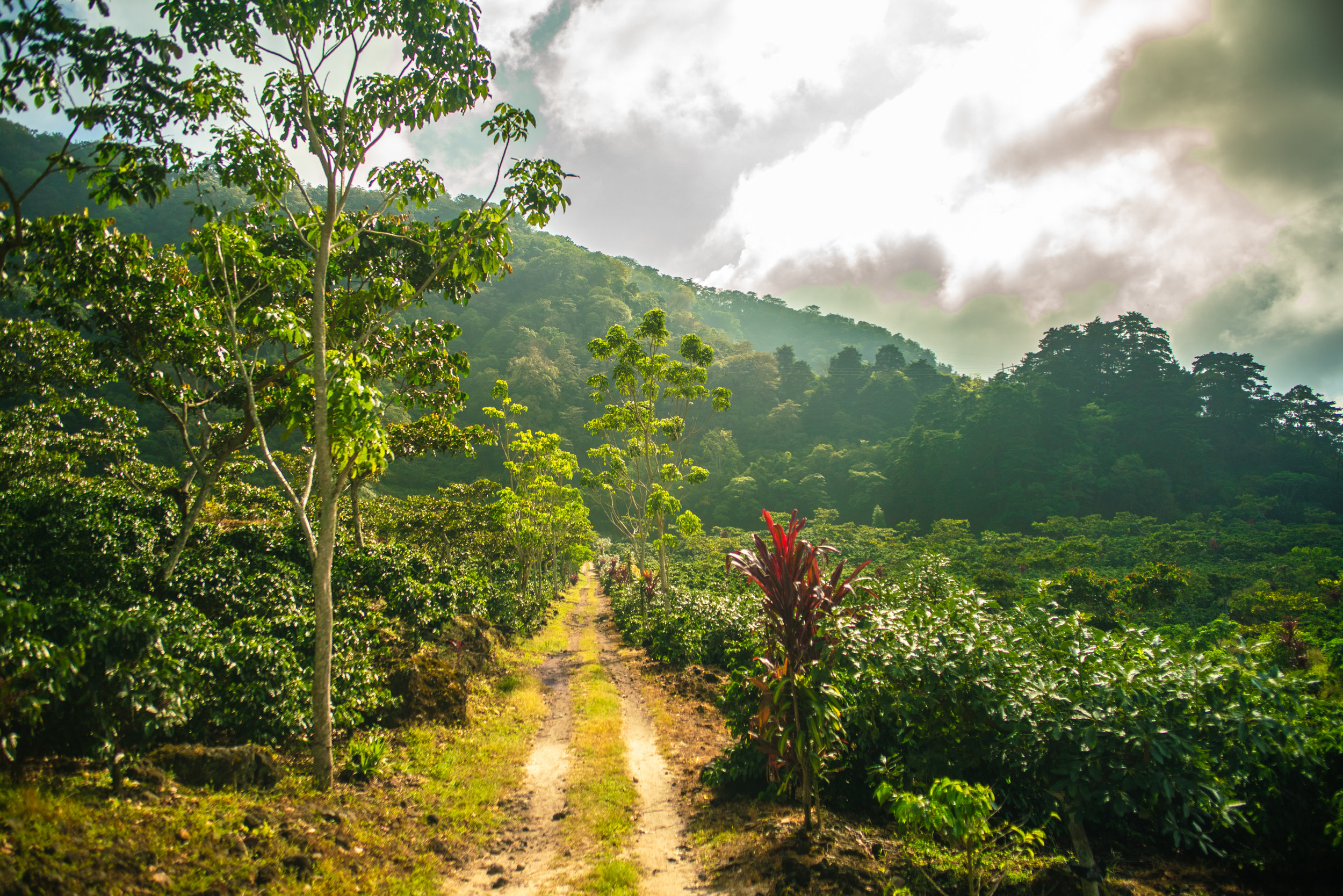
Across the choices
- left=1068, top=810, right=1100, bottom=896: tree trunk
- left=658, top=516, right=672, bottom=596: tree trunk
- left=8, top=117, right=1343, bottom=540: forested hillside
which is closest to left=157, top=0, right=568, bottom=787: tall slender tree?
left=1068, top=810, right=1100, bottom=896: tree trunk

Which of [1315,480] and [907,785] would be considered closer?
[907,785]

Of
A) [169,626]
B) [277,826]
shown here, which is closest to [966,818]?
[277,826]

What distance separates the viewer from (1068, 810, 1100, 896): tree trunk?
3510 mm

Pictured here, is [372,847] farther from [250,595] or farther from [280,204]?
[280,204]

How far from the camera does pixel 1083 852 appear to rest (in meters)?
3.69

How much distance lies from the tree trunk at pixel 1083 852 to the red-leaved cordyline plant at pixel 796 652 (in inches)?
70.8

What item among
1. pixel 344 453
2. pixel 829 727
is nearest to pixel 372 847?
pixel 344 453

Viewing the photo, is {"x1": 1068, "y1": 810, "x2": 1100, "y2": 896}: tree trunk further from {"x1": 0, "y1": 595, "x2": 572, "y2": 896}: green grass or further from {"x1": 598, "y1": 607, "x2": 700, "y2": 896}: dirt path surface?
{"x1": 0, "y1": 595, "x2": 572, "y2": 896}: green grass

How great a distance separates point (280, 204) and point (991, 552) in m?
28.9

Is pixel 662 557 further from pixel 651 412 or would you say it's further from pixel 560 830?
pixel 560 830

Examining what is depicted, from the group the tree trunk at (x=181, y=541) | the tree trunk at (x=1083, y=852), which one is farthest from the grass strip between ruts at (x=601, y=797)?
the tree trunk at (x=181, y=541)

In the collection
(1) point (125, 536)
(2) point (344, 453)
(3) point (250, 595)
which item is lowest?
(3) point (250, 595)

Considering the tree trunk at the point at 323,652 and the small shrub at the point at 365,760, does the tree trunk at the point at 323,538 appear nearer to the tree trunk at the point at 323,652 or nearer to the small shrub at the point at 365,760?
the tree trunk at the point at 323,652

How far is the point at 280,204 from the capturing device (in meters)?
6.21
